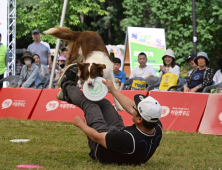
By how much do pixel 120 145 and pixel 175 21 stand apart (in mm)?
19506

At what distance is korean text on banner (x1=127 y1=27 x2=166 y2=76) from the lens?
1396 cm

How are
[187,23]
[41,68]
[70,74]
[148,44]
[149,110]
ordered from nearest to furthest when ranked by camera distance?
1. [149,110]
2. [70,74]
3. [41,68]
4. [148,44]
5. [187,23]

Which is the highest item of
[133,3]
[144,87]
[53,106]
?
[133,3]

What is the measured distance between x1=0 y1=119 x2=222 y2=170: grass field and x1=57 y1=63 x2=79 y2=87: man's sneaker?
1018 millimetres

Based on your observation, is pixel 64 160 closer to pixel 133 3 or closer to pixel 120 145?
pixel 120 145

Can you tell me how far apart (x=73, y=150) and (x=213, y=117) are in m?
3.25

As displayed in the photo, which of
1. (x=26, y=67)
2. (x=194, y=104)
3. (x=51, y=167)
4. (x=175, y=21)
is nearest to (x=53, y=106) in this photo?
(x=26, y=67)

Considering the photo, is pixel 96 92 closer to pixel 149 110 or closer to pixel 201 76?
pixel 149 110

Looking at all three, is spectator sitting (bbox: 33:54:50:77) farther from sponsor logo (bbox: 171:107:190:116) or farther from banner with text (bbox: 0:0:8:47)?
sponsor logo (bbox: 171:107:190:116)

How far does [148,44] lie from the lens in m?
14.2

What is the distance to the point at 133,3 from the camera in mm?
24250

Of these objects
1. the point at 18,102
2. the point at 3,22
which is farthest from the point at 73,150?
the point at 3,22

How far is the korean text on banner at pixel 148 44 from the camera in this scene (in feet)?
45.8

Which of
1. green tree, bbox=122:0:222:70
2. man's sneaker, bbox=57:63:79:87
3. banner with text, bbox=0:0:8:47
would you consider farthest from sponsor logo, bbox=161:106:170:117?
green tree, bbox=122:0:222:70
